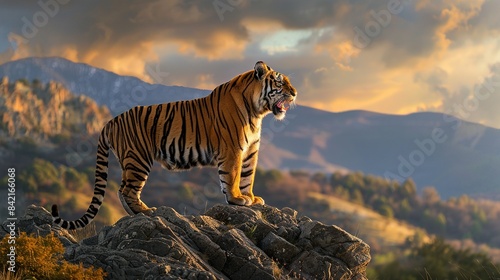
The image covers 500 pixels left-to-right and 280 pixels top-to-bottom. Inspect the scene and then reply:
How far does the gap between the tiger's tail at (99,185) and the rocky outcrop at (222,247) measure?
44 centimetres

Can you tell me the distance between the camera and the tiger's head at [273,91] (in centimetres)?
1341

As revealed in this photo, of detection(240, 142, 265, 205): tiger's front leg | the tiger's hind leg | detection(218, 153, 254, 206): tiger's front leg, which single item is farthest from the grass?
detection(240, 142, 265, 205): tiger's front leg

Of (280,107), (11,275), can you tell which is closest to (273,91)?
(280,107)

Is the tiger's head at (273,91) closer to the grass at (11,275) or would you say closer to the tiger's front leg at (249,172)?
the tiger's front leg at (249,172)

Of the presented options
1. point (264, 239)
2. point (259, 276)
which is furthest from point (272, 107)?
point (259, 276)

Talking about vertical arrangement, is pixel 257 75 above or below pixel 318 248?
above

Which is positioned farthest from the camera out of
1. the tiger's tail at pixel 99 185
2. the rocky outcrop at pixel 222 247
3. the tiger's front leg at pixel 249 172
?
the tiger's front leg at pixel 249 172

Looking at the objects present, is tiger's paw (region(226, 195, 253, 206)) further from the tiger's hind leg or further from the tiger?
the tiger's hind leg

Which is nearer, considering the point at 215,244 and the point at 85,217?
the point at 215,244

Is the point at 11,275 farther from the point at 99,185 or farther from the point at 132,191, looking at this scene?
the point at 99,185

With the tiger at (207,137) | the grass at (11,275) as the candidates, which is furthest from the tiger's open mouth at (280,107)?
the grass at (11,275)

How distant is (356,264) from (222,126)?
11.8 feet

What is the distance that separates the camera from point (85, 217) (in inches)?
535

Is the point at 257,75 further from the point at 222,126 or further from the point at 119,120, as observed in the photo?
the point at 119,120
